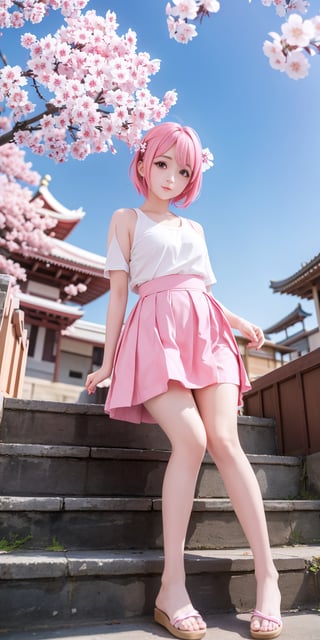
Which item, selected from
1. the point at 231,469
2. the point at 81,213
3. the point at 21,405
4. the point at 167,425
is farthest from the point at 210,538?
the point at 81,213

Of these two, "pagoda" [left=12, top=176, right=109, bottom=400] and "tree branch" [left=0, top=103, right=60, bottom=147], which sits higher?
"pagoda" [left=12, top=176, right=109, bottom=400]

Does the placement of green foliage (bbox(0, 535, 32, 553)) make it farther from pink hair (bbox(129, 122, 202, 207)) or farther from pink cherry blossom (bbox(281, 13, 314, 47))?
pink cherry blossom (bbox(281, 13, 314, 47))

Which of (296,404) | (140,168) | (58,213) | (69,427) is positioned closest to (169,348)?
(69,427)

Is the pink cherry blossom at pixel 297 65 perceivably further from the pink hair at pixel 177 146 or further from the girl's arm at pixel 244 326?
the girl's arm at pixel 244 326

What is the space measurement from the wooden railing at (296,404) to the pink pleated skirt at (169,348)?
109 centimetres

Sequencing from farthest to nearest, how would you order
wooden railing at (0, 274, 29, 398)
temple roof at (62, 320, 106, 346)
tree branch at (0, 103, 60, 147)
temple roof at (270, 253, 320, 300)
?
temple roof at (62, 320, 106, 346) → temple roof at (270, 253, 320, 300) → tree branch at (0, 103, 60, 147) → wooden railing at (0, 274, 29, 398)

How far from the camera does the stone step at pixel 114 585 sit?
1.61m

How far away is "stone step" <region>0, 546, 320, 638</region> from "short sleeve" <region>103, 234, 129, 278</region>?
4.28 feet

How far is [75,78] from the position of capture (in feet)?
14.6

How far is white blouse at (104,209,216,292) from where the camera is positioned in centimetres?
215

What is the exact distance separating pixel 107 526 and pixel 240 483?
721 mm

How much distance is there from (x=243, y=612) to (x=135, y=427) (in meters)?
1.13

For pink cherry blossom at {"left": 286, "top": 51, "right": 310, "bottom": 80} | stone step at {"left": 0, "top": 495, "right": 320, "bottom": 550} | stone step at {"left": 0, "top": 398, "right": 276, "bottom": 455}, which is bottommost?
stone step at {"left": 0, "top": 495, "right": 320, "bottom": 550}

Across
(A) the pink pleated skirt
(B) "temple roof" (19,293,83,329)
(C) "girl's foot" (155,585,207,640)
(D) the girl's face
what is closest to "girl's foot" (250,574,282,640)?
(C) "girl's foot" (155,585,207,640)
